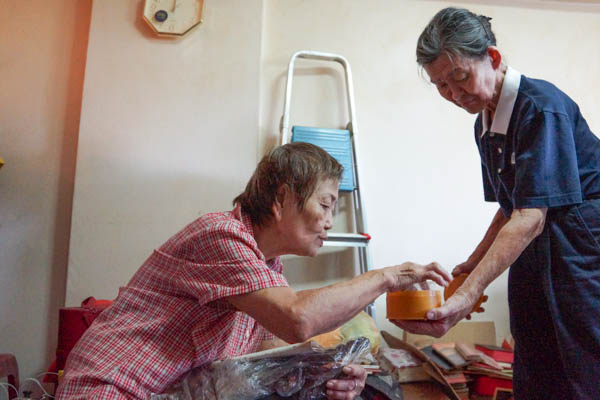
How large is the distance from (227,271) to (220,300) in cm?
10

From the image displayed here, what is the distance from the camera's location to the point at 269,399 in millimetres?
1026

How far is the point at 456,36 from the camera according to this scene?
4.37 ft

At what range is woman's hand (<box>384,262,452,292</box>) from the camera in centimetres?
110

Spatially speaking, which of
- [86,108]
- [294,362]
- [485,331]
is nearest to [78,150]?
[86,108]

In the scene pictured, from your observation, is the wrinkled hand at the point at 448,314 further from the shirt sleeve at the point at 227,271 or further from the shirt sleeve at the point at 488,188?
the shirt sleeve at the point at 488,188

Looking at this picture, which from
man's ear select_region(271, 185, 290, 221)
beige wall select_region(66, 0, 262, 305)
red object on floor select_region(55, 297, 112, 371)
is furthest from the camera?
beige wall select_region(66, 0, 262, 305)

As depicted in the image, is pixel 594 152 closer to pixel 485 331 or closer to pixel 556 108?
pixel 556 108

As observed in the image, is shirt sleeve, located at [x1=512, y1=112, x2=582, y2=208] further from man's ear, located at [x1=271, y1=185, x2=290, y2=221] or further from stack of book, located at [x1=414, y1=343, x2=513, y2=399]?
stack of book, located at [x1=414, y1=343, x2=513, y2=399]

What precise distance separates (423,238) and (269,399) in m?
→ 1.73

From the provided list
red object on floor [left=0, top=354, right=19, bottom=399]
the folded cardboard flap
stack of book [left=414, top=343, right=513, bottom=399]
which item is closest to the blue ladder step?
the folded cardboard flap

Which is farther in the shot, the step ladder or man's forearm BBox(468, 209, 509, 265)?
the step ladder

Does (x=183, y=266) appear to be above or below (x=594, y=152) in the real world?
below

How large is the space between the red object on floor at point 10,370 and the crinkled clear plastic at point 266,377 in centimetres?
129

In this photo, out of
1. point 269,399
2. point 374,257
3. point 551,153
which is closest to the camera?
point 269,399
